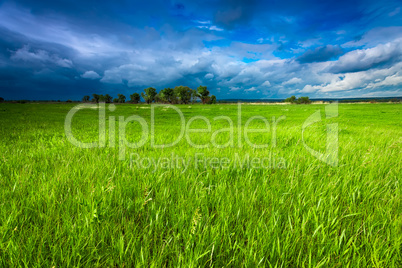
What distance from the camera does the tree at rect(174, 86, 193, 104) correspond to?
12325 cm

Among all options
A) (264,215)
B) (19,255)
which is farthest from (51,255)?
(264,215)

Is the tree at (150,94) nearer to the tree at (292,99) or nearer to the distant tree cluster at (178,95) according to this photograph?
the distant tree cluster at (178,95)

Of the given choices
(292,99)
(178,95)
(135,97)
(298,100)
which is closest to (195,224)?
(178,95)

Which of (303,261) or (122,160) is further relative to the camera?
(122,160)

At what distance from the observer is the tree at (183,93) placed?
12325 centimetres

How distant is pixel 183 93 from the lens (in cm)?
12519

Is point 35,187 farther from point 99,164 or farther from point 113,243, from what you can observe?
point 113,243

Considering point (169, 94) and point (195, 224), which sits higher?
point (169, 94)

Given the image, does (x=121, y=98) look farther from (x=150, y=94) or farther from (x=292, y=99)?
(x=292, y=99)

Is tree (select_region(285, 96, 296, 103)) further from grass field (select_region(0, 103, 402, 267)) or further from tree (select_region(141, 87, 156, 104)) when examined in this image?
grass field (select_region(0, 103, 402, 267))

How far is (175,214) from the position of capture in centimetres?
162

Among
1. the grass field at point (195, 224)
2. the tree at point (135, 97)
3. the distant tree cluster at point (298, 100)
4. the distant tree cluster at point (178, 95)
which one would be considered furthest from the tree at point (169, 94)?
the grass field at point (195, 224)

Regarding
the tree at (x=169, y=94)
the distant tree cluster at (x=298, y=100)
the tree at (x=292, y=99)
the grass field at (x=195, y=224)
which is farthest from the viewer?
the tree at (x=292, y=99)

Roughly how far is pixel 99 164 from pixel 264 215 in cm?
273
